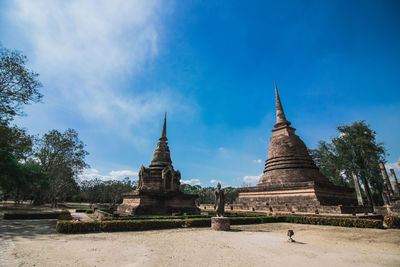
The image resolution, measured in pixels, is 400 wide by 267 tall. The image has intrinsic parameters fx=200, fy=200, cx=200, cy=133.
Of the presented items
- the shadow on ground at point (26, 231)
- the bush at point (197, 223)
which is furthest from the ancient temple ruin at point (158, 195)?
the shadow on ground at point (26, 231)

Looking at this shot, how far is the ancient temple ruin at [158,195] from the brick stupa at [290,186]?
8304mm

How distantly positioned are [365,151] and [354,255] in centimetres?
3305

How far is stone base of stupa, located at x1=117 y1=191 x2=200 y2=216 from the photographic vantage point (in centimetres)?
2109

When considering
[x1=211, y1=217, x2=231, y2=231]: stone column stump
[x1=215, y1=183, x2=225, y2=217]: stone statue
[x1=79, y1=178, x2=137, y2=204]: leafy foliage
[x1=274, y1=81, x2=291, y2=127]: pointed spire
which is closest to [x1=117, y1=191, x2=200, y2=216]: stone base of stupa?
[x1=215, y1=183, x2=225, y2=217]: stone statue

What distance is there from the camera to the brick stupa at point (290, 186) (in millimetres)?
21219

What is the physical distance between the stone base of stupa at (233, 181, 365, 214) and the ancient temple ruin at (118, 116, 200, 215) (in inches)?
312

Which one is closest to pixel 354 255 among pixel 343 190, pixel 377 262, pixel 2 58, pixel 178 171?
pixel 377 262

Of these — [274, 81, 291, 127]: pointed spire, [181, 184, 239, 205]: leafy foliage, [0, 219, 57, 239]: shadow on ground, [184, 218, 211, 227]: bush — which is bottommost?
[0, 219, 57, 239]: shadow on ground

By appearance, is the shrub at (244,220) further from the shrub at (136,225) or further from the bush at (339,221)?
the shrub at (136,225)

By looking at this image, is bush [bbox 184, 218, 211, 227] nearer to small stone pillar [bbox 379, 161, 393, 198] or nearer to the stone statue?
the stone statue

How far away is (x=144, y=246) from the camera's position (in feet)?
27.6

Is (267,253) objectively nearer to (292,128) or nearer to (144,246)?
(144,246)

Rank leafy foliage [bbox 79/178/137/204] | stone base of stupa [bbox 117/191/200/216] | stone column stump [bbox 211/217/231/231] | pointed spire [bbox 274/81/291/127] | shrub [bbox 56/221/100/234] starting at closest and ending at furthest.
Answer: shrub [bbox 56/221/100/234] → stone column stump [bbox 211/217/231/231] → stone base of stupa [bbox 117/191/200/216] → pointed spire [bbox 274/81/291/127] → leafy foliage [bbox 79/178/137/204]

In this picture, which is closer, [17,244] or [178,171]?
[17,244]
